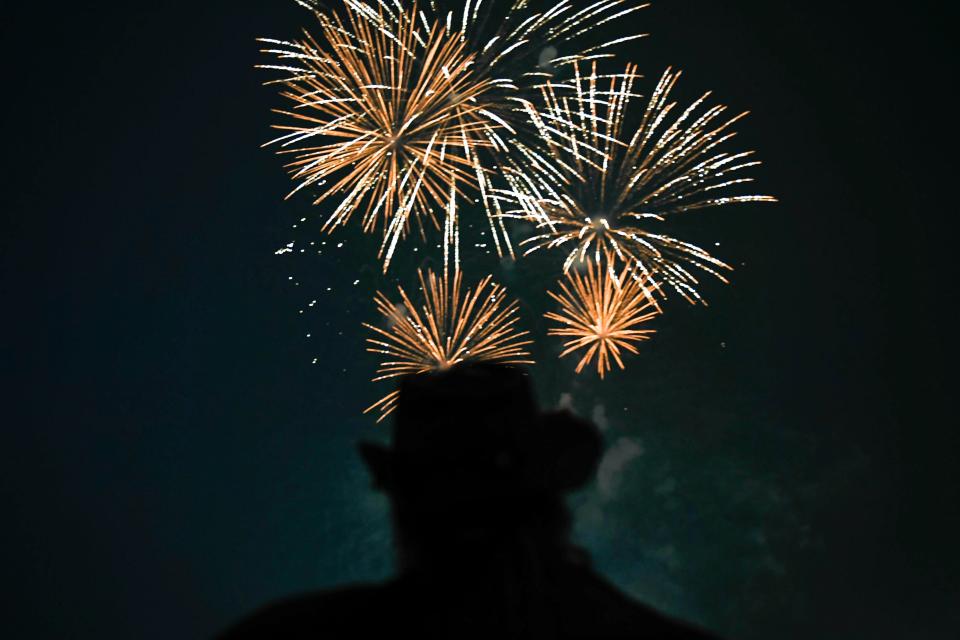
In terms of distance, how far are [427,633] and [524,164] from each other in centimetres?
357

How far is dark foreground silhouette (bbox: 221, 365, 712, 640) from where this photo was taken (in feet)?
3.60

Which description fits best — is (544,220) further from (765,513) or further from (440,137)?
(765,513)

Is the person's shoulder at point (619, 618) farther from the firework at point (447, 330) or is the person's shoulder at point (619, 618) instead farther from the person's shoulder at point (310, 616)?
the firework at point (447, 330)

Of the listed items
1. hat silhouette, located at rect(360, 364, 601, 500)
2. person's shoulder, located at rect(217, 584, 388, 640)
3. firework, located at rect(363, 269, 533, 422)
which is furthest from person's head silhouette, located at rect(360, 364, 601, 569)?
firework, located at rect(363, 269, 533, 422)

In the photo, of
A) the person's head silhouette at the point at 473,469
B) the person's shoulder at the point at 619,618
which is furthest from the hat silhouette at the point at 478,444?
the person's shoulder at the point at 619,618

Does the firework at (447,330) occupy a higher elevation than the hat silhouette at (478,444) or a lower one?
higher

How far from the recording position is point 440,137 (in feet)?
13.5

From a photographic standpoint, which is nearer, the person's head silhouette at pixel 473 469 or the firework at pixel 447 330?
the person's head silhouette at pixel 473 469

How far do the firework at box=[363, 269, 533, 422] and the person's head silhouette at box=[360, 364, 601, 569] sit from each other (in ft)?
10.2

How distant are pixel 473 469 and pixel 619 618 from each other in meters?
0.30

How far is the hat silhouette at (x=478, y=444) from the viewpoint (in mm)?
1177

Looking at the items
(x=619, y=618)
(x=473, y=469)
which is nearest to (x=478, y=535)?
(x=473, y=469)

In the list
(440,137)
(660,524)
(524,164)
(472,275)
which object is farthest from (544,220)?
(660,524)

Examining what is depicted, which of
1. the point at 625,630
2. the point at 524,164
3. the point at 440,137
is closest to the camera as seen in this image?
the point at 625,630
